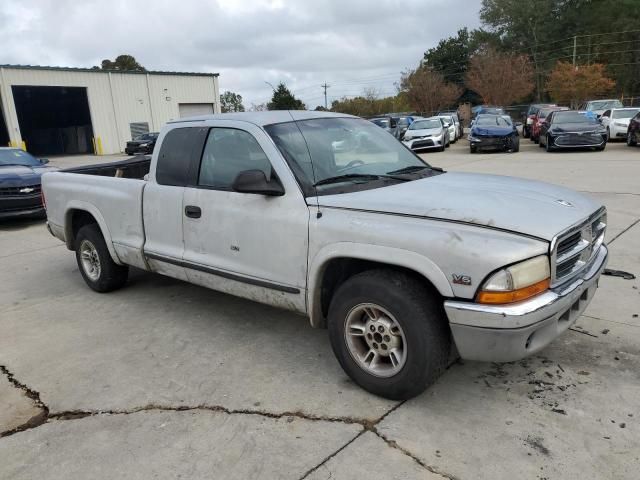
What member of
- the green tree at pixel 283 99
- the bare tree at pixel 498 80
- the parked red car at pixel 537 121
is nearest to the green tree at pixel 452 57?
the bare tree at pixel 498 80

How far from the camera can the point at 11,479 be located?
8.97 feet

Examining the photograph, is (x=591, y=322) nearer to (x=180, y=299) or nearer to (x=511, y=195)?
(x=511, y=195)

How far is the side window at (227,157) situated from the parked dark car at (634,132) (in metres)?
19.2

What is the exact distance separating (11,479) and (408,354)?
2.22 m

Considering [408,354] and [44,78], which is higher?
[44,78]

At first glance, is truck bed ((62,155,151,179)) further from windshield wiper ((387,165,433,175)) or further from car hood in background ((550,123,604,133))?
car hood in background ((550,123,604,133))

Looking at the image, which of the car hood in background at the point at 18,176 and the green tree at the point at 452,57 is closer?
the car hood in background at the point at 18,176

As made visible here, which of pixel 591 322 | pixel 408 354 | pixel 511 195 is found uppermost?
pixel 511 195

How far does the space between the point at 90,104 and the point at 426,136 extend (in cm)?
2428

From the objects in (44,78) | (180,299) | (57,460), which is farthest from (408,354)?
(44,78)

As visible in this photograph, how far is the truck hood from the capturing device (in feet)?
9.43

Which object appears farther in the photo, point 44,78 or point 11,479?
point 44,78

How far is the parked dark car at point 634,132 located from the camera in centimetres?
1880

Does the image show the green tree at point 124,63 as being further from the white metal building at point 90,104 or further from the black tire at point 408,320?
the black tire at point 408,320
